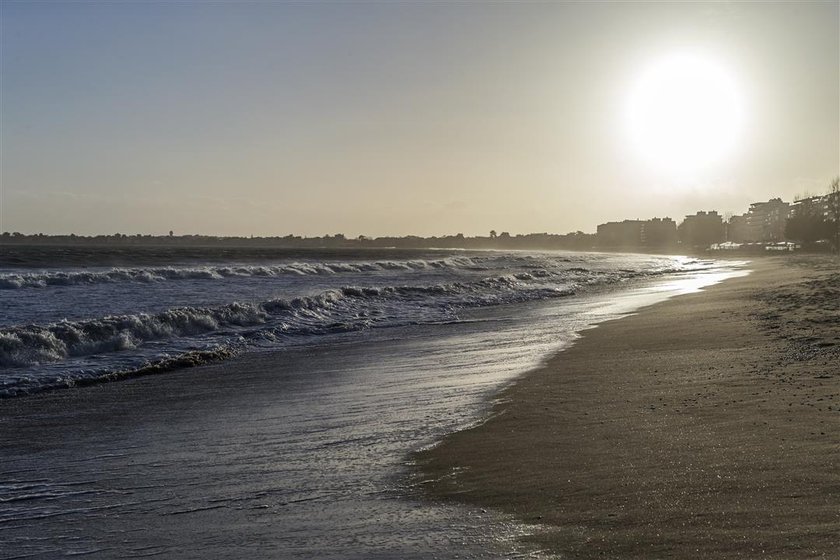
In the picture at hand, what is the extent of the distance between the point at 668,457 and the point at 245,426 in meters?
4.06

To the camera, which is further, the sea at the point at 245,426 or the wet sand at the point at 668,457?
the sea at the point at 245,426

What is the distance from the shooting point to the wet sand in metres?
3.89

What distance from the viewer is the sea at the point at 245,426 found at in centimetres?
431

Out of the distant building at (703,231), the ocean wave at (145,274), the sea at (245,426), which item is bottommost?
the sea at (245,426)

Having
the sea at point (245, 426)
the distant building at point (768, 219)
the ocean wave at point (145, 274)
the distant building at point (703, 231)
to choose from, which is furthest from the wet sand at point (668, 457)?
the distant building at point (768, 219)

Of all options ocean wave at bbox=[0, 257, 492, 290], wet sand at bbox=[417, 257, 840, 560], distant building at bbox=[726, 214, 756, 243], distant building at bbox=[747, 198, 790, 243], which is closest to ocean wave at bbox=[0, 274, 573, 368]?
wet sand at bbox=[417, 257, 840, 560]

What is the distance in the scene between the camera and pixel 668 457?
529 cm

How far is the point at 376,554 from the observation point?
12.8ft

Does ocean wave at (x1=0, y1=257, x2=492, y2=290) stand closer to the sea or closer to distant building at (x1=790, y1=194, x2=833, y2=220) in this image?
the sea

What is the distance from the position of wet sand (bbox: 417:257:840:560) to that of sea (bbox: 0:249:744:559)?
1.10 ft

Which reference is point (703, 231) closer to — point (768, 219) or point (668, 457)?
point (768, 219)

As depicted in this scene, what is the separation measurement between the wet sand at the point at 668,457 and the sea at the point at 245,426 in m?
0.33

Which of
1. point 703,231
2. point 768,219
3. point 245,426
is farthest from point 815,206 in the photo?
point 245,426

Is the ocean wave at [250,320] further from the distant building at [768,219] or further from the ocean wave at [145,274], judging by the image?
the distant building at [768,219]
